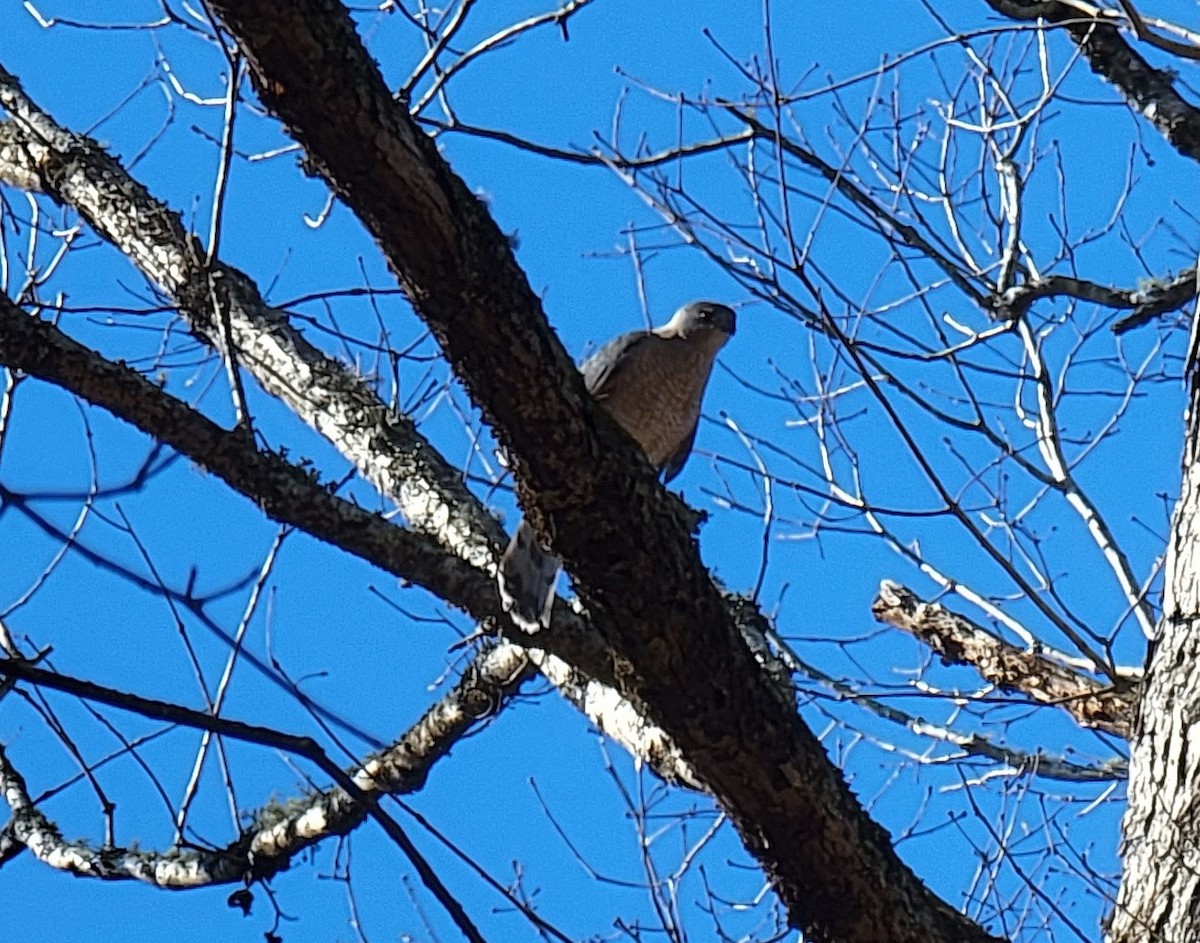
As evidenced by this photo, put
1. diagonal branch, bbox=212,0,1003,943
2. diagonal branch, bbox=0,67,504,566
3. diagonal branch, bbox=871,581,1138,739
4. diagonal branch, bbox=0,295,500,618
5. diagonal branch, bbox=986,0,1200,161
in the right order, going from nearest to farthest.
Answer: diagonal branch, bbox=212,0,1003,943, diagonal branch, bbox=0,295,500,618, diagonal branch, bbox=871,581,1138,739, diagonal branch, bbox=0,67,504,566, diagonal branch, bbox=986,0,1200,161

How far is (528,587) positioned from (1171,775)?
126cm

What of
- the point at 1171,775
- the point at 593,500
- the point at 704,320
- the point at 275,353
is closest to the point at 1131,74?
the point at 704,320

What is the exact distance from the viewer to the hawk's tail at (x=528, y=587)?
3219 millimetres

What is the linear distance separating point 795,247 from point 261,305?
1.60 m

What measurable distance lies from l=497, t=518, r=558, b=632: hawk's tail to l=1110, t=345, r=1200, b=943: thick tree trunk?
45.3 inches

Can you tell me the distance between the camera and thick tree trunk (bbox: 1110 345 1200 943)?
265 centimetres

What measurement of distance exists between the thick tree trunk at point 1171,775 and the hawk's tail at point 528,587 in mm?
1152

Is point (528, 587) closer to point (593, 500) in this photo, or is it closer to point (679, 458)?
point (593, 500)

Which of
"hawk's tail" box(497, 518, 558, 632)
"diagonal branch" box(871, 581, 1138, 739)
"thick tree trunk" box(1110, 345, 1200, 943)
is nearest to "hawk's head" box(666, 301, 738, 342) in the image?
"diagonal branch" box(871, 581, 1138, 739)

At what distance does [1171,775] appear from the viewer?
2.76 m

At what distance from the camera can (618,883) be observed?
395 centimetres

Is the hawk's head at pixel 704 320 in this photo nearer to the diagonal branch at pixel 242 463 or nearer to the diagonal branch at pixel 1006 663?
the diagonal branch at pixel 1006 663

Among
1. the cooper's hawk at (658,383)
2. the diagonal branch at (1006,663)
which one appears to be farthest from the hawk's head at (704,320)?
the diagonal branch at (1006,663)

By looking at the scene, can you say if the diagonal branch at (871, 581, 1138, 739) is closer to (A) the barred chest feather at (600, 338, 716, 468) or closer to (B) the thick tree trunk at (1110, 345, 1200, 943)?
(B) the thick tree trunk at (1110, 345, 1200, 943)
